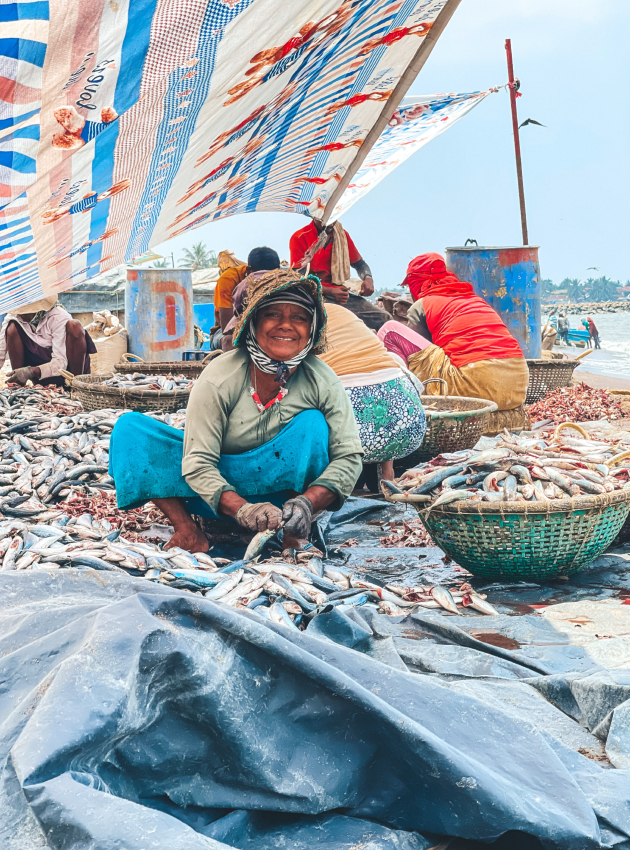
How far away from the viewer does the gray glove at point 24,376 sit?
29.2 ft

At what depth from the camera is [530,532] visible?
11.2 feet

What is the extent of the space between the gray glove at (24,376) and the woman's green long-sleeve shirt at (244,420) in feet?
18.8

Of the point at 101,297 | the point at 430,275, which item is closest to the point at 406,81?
the point at 430,275

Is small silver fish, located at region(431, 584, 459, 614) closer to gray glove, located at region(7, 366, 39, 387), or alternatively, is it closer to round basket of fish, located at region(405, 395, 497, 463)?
round basket of fish, located at region(405, 395, 497, 463)

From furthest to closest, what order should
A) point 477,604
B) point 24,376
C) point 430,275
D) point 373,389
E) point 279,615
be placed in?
1. point 24,376
2. point 430,275
3. point 373,389
4. point 477,604
5. point 279,615

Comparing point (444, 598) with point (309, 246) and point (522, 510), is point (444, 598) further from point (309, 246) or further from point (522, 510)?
point (309, 246)

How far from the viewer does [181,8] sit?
1.90 meters

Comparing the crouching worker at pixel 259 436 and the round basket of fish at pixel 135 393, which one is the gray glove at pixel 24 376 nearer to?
the round basket of fish at pixel 135 393

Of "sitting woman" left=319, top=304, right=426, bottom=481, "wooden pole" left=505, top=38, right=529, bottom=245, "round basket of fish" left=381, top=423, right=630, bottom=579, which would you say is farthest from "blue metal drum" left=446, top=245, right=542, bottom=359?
"round basket of fish" left=381, top=423, right=630, bottom=579

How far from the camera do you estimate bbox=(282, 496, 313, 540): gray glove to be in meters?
3.57

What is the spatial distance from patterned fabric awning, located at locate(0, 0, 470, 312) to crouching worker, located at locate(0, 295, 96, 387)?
18.0 ft

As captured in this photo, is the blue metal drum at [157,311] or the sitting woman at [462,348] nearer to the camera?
the sitting woman at [462,348]

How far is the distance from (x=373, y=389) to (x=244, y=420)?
3.98ft

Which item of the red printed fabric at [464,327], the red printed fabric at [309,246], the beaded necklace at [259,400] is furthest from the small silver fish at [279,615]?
the red printed fabric at [464,327]
